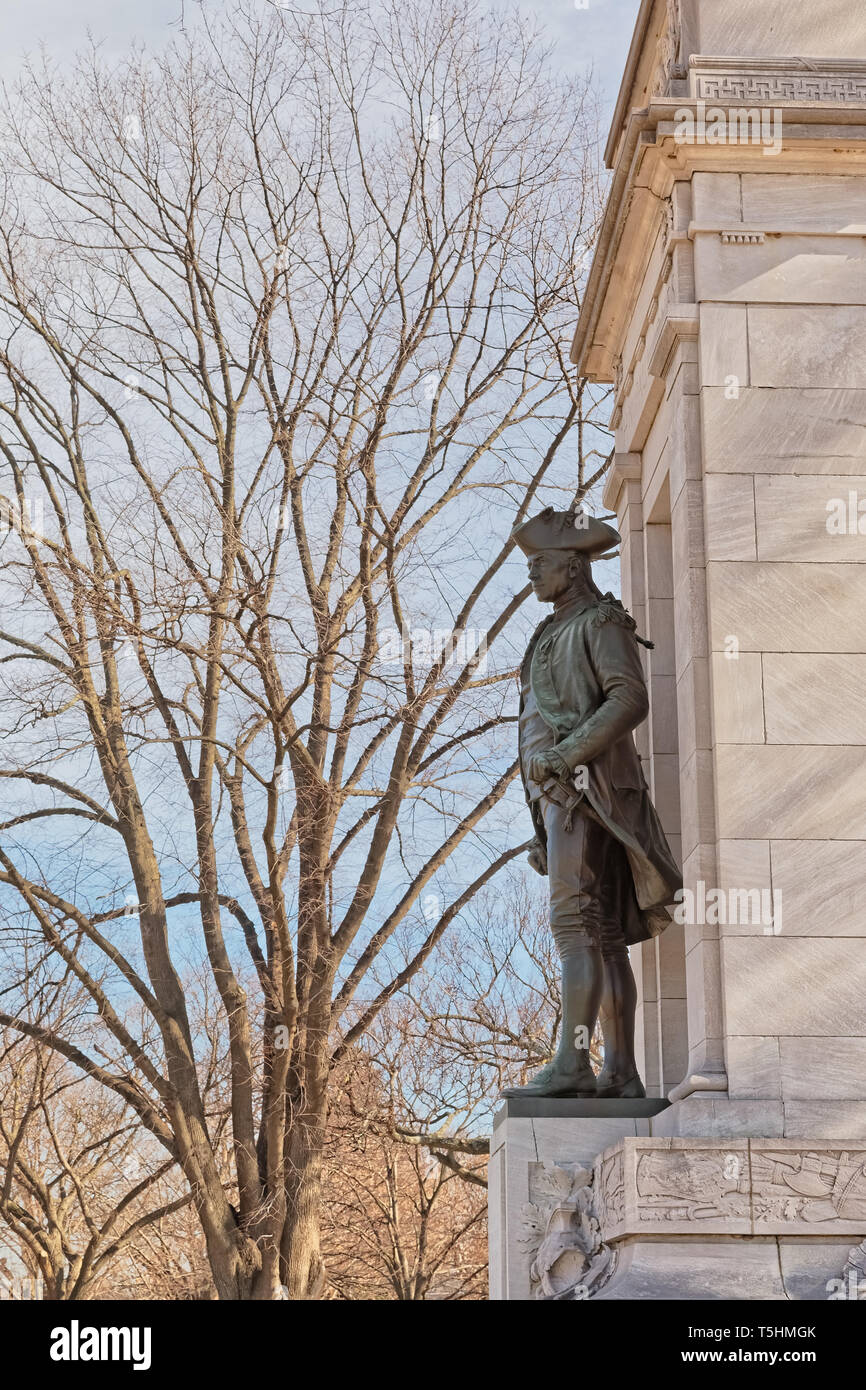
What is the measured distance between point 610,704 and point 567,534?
1.27 m

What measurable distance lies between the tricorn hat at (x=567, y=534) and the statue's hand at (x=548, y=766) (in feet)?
4.15

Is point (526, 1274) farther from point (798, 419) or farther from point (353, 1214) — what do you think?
point (353, 1214)

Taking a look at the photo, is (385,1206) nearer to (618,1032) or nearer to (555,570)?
(618,1032)

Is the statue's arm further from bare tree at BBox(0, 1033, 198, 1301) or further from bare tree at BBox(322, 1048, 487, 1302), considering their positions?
bare tree at BBox(322, 1048, 487, 1302)

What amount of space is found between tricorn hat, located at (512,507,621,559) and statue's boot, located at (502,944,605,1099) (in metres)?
2.31

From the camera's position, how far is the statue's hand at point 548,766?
29.4 feet

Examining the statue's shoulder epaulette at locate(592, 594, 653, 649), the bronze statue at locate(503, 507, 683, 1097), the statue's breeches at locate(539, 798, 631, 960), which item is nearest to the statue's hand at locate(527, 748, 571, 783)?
the bronze statue at locate(503, 507, 683, 1097)

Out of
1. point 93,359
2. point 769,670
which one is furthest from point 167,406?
point 769,670

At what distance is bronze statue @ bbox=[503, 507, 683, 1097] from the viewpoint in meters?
8.92

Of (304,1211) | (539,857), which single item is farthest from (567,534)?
(304,1211)

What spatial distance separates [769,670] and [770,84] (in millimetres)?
3396

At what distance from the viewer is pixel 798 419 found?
8.91 meters

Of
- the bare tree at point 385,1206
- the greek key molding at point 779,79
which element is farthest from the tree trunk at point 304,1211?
the greek key molding at point 779,79

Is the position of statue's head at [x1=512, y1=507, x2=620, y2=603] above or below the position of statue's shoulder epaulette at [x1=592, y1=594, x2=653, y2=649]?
above
